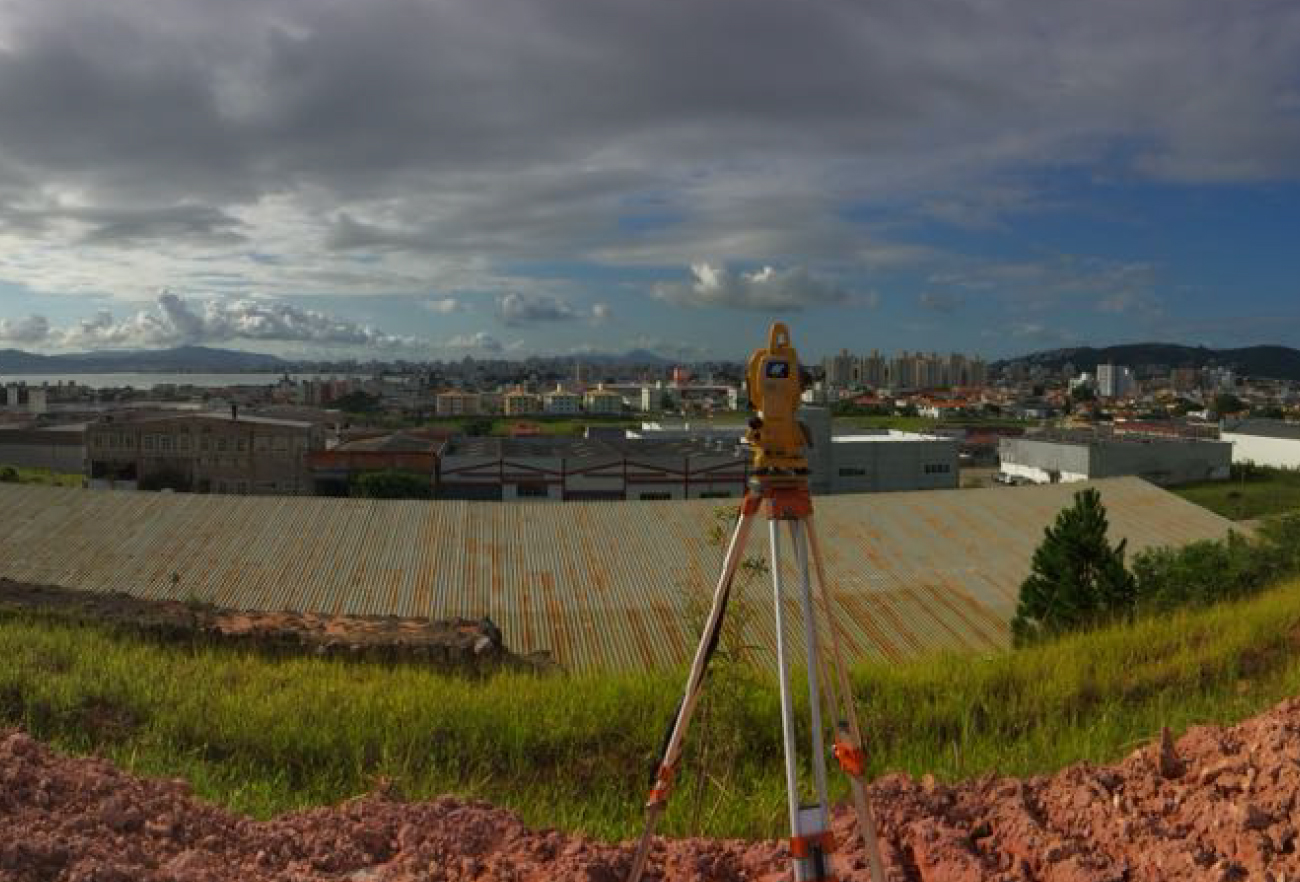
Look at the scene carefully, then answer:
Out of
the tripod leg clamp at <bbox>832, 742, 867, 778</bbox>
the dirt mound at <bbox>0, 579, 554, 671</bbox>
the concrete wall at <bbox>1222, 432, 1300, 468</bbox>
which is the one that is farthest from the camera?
the concrete wall at <bbox>1222, 432, 1300, 468</bbox>

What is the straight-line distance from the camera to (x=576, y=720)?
5398 mm

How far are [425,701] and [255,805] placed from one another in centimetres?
177

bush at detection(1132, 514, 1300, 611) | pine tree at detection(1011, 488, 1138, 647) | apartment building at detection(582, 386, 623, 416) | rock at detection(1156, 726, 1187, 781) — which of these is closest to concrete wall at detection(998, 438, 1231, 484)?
bush at detection(1132, 514, 1300, 611)

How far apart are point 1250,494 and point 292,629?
59.8 meters

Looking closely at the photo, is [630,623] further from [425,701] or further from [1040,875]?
[1040,875]

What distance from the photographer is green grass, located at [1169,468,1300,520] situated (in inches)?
1865

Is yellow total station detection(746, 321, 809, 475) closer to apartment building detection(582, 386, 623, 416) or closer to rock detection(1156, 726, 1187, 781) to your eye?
rock detection(1156, 726, 1187, 781)

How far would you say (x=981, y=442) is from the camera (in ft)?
285

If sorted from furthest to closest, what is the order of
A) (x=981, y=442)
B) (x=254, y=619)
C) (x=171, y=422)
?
(x=981, y=442)
(x=171, y=422)
(x=254, y=619)

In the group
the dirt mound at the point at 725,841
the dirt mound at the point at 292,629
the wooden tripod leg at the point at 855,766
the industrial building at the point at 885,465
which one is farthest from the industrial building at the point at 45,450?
the wooden tripod leg at the point at 855,766

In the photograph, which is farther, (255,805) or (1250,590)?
(1250,590)

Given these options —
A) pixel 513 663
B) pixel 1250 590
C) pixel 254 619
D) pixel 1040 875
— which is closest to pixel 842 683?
pixel 1040 875

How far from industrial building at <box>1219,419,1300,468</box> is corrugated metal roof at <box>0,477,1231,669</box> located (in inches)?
2202

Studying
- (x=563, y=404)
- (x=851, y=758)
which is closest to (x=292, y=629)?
(x=851, y=758)
